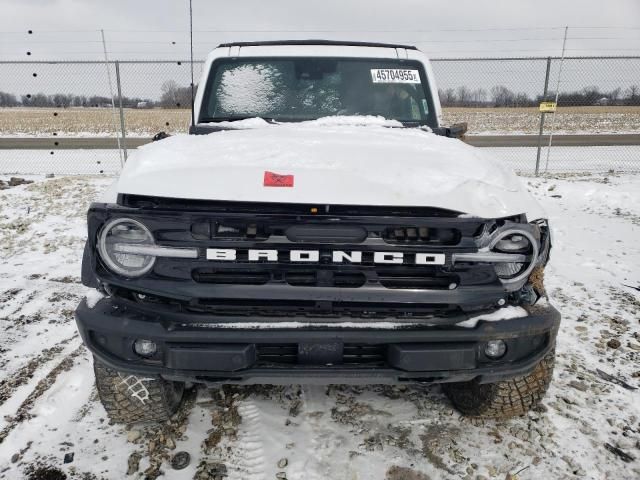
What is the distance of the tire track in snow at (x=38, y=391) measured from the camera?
100 inches

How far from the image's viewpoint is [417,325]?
2025 mm

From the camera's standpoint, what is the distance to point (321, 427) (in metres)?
2.57

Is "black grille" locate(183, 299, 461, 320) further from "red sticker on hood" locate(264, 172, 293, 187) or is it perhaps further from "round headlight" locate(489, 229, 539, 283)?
"red sticker on hood" locate(264, 172, 293, 187)

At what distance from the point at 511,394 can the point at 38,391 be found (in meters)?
2.71

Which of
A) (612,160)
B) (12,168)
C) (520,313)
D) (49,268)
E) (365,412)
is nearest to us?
(520,313)

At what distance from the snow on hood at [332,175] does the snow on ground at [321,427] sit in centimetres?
124

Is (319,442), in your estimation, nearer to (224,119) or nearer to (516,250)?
(516,250)

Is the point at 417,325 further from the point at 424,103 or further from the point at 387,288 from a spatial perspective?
the point at 424,103

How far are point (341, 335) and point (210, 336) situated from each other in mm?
533

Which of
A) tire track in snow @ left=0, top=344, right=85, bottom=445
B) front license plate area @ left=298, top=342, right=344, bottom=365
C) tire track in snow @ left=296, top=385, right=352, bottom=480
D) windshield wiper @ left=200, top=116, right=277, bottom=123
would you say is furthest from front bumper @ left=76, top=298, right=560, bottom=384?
windshield wiper @ left=200, top=116, right=277, bottom=123

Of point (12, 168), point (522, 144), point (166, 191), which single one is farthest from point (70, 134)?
point (166, 191)

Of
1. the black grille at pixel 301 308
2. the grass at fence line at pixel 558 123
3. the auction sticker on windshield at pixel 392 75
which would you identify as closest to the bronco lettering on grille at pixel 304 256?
the black grille at pixel 301 308

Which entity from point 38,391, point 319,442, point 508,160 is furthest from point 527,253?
point 508,160

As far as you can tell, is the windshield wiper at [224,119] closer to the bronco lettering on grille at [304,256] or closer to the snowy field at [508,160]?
the bronco lettering on grille at [304,256]
